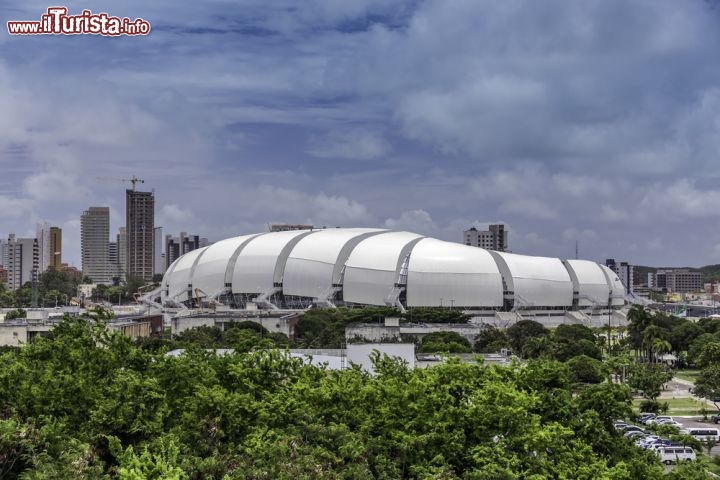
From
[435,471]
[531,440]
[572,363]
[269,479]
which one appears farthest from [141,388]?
[572,363]

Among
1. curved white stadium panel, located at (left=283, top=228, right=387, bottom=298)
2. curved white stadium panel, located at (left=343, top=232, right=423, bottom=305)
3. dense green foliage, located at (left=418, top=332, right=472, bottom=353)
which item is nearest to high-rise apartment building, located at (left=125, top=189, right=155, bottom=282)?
curved white stadium panel, located at (left=283, top=228, right=387, bottom=298)

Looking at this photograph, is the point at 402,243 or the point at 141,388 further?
the point at 402,243

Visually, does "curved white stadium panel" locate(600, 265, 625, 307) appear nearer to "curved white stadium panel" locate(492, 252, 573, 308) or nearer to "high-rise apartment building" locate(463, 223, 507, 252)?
"curved white stadium panel" locate(492, 252, 573, 308)

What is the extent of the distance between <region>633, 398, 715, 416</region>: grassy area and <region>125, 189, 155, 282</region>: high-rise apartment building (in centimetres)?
14621

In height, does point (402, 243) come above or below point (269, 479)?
above

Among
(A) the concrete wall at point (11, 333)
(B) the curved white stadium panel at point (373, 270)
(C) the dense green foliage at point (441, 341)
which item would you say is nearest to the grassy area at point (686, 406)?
(C) the dense green foliage at point (441, 341)

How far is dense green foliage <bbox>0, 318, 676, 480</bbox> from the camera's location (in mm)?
12922

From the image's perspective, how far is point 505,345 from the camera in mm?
54938

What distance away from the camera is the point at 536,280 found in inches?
3442

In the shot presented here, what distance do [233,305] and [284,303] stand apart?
19.6ft

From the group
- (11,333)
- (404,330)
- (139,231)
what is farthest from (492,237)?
(11,333)

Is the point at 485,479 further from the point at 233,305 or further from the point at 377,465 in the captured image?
the point at 233,305

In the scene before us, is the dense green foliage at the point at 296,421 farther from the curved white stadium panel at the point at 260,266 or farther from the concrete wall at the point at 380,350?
the curved white stadium panel at the point at 260,266

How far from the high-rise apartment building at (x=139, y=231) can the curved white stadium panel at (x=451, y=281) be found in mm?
102888
